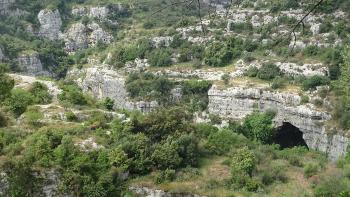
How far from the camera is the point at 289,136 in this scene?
1716 inches

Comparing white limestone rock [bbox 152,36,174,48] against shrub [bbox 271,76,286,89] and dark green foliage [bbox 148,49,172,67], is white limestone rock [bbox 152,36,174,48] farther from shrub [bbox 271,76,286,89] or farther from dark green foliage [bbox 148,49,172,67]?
shrub [bbox 271,76,286,89]

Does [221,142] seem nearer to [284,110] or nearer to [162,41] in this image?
[284,110]

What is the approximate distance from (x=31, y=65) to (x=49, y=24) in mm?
14421

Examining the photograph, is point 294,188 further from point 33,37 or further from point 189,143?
point 33,37

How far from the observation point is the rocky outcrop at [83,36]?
72.6 metres

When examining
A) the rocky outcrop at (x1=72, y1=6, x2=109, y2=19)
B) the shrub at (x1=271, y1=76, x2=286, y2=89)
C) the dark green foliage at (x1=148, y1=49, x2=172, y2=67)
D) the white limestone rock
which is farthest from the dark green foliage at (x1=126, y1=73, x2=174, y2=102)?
the rocky outcrop at (x1=72, y1=6, x2=109, y2=19)

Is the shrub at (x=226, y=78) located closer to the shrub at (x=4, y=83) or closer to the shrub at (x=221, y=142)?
the shrub at (x=221, y=142)

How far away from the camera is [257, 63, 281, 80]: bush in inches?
1805

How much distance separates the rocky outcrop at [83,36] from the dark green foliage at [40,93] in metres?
39.7

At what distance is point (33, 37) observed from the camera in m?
72.4

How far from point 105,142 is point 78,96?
24.4 feet

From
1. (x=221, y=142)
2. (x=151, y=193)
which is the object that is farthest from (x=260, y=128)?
(x=151, y=193)

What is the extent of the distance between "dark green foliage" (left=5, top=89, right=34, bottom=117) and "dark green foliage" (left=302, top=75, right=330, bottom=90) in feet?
73.9

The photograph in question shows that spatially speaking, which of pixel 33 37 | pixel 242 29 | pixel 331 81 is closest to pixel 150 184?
pixel 331 81
